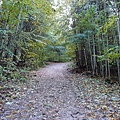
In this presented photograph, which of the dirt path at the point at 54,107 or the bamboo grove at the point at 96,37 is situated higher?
the bamboo grove at the point at 96,37

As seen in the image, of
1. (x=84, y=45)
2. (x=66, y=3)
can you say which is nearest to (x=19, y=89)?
(x=84, y=45)

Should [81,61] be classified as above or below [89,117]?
above

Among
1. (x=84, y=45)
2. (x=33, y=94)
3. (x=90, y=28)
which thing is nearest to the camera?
(x=33, y=94)

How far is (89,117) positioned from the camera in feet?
11.7

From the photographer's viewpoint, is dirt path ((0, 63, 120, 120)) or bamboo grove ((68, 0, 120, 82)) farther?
bamboo grove ((68, 0, 120, 82))

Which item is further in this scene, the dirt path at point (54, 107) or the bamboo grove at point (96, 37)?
the bamboo grove at point (96, 37)

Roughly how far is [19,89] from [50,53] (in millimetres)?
16396

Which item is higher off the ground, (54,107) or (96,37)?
(96,37)

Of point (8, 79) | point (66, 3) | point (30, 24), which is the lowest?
point (8, 79)

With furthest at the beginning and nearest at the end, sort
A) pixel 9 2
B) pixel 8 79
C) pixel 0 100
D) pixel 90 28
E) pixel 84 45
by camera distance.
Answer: pixel 84 45 → pixel 90 28 → pixel 8 79 → pixel 0 100 → pixel 9 2

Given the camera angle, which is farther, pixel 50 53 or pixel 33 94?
pixel 50 53

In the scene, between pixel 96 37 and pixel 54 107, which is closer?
pixel 54 107

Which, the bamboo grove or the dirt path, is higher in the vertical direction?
the bamboo grove

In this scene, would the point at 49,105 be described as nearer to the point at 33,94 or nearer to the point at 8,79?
the point at 33,94
